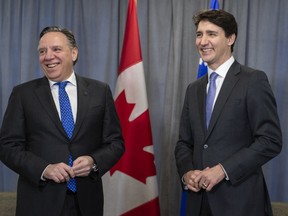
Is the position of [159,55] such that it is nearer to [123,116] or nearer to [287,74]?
[123,116]

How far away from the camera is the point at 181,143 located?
2.11 m

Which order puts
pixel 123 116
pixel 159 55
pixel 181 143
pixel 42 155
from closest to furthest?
pixel 42 155 → pixel 181 143 → pixel 123 116 → pixel 159 55

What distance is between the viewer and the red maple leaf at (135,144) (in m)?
3.02

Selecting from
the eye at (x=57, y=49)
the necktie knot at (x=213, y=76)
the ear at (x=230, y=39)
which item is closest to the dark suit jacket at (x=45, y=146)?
the eye at (x=57, y=49)

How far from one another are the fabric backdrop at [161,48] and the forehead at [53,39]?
1501mm

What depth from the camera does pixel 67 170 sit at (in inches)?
71.9

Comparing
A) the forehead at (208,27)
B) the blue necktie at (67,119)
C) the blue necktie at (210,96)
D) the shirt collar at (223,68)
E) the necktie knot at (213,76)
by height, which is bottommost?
the blue necktie at (67,119)

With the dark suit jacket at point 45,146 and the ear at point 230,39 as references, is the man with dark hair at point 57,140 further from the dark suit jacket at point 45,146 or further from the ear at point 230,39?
the ear at point 230,39

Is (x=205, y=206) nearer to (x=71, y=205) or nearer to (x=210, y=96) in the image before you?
(x=210, y=96)

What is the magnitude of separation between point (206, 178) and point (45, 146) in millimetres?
766

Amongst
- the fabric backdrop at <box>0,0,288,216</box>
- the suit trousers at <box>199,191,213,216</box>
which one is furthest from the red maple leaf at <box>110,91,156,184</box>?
the suit trousers at <box>199,191,213,216</box>

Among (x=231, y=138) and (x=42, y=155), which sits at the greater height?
(x=231, y=138)

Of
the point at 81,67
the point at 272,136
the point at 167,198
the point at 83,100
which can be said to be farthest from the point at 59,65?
the point at 167,198

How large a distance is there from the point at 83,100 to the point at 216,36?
72 centimetres
